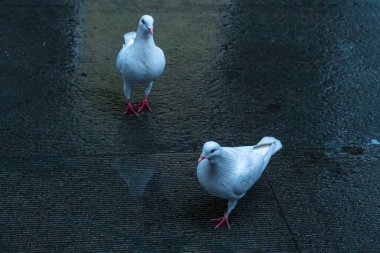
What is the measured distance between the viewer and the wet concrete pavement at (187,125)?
13.7 ft

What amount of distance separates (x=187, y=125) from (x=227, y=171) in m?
1.44

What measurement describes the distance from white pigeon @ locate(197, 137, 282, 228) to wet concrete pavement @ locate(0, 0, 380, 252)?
12.9 inches

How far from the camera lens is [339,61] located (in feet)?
21.3

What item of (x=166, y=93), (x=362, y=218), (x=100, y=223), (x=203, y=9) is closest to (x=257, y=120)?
(x=166, y=93)

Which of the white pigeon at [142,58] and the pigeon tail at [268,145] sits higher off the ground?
the white pigeon at [142,58]

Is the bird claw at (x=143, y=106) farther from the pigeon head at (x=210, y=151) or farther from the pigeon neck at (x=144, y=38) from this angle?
the pigeon head at (x=210, y=151)

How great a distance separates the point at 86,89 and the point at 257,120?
1.76 metres

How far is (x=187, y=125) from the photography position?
534 cm

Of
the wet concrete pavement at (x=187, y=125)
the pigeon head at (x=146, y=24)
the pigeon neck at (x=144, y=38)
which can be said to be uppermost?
the pigeon head at (x=146, y=24)

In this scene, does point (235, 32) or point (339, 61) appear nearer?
point (339, 61)

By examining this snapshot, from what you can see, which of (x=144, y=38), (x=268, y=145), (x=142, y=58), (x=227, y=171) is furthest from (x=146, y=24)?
(x=227, y=171)

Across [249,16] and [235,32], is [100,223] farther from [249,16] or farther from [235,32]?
[249,16]

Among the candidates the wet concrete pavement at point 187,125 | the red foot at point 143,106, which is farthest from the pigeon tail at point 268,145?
the red foot at point 143,106

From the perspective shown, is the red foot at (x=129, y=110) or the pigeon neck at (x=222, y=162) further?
the red foot at (x=129, y=110)
